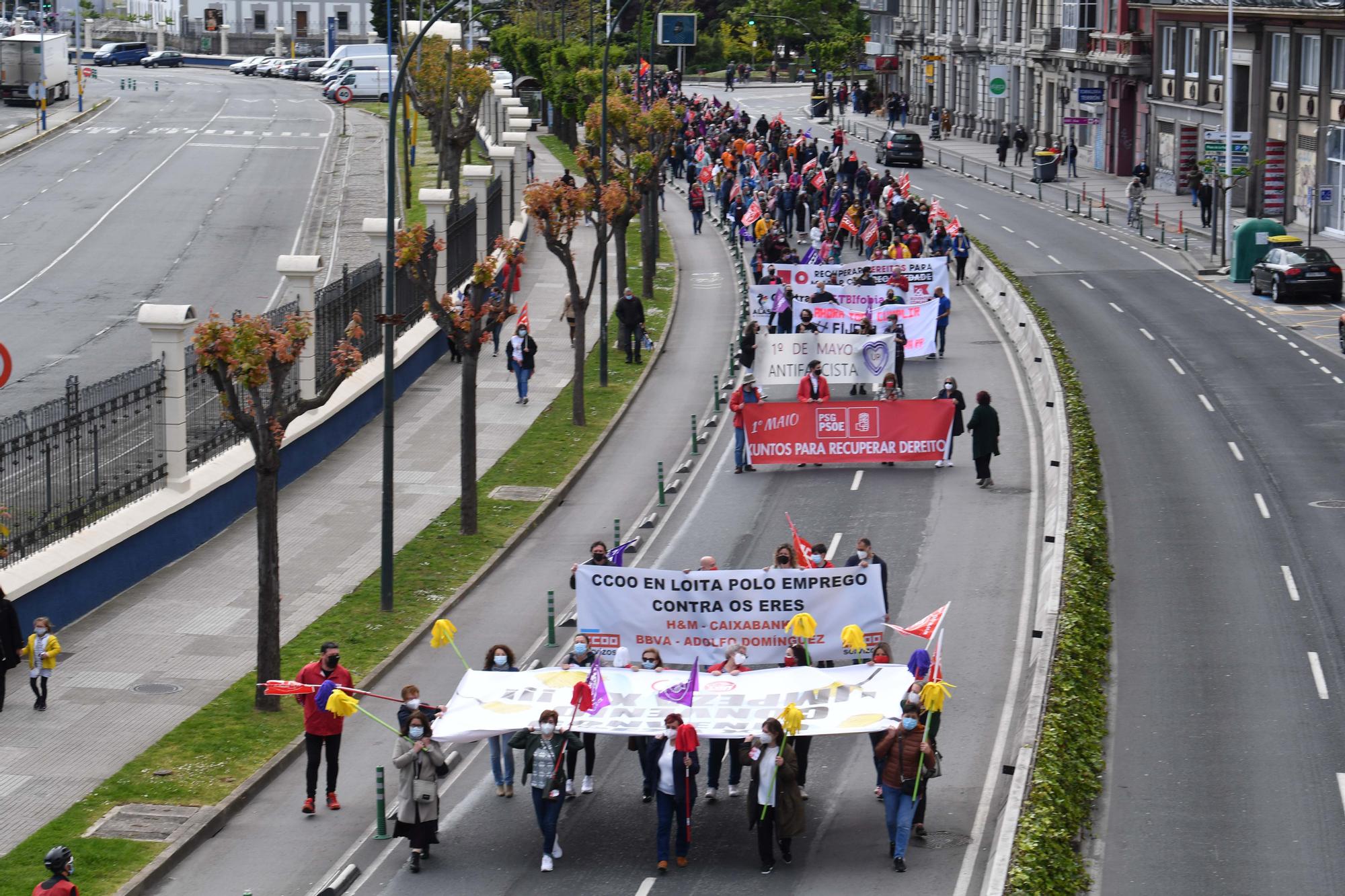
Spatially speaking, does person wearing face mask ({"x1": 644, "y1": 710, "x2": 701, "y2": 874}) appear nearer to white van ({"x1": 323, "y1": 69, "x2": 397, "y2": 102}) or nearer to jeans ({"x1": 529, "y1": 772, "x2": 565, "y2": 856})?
jeans ({"x1": 529, "y1": 772, "x2": 565, "y2": 856})

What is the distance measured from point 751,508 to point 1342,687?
11.3 m

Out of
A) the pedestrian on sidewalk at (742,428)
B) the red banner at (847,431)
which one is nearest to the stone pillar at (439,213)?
the pedestrian on sidewalk at (742,428)

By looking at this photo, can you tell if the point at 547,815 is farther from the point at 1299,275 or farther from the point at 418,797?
the point at 1299,275

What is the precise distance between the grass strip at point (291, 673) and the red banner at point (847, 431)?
3.69m

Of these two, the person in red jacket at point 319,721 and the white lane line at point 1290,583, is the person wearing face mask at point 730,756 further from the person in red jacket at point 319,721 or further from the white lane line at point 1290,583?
the white lane line at point 1290,583

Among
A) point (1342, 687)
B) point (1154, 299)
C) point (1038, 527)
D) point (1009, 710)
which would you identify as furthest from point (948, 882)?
point (1154, 299)

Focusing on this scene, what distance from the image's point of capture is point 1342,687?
22078 mm

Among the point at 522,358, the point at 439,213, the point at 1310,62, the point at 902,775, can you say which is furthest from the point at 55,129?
the point at 902,775

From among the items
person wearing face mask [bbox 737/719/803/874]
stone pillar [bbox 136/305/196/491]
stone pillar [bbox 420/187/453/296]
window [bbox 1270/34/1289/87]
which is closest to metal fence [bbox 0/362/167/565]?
stone pillar [bbox 136/305/196/491]

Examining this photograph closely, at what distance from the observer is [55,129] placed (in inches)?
3494

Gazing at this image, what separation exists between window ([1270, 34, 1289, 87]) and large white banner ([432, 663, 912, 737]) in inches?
1927

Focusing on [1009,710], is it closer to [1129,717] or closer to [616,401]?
[1129,717]

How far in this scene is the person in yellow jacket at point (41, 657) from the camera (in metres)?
21.7

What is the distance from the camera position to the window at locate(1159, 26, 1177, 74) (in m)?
71.9
